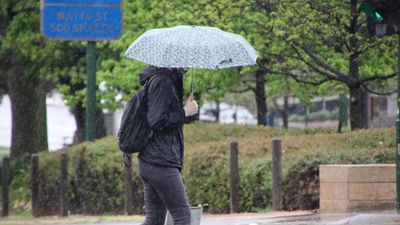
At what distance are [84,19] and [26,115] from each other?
48.5 ft

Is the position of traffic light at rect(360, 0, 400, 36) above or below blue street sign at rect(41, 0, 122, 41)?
below

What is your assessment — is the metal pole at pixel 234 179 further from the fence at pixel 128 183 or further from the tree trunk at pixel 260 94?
the tree trunk at pixel 260 94

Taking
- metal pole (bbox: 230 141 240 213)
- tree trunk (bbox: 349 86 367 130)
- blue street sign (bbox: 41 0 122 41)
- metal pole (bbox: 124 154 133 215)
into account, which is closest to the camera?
metal pole (bbox: 230 141 240 213)

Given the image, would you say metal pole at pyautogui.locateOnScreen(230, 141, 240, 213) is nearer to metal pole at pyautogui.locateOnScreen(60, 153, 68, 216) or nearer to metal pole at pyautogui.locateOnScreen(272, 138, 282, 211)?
metal pole at pyautogui.locateOnScreen(272, 138, 282, 211)

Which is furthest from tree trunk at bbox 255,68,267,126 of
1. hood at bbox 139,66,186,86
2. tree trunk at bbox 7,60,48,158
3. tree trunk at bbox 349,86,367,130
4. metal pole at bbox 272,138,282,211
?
hood at bbox 139,66,186,86

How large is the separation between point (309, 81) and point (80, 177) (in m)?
4.95

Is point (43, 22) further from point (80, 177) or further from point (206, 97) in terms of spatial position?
point (206, 97)

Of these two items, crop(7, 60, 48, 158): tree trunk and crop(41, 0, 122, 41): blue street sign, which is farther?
crop(7, 60, 48, 158): tree trunk

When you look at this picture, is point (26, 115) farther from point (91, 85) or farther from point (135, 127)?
point (135, 127)

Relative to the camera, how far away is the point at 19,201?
25.8 metres

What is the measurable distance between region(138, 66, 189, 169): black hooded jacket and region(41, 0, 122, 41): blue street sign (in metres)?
8.70

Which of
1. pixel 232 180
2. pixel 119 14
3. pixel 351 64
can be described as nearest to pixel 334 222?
pixel 232 180

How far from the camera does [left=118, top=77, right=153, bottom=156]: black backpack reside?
8.23 meters

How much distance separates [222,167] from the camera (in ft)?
57.2
